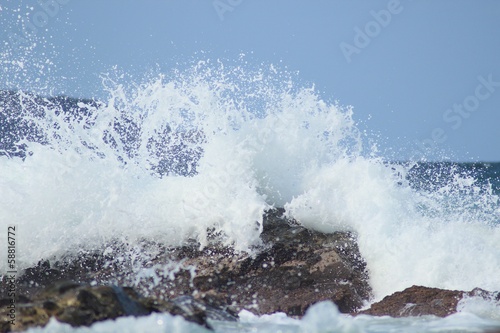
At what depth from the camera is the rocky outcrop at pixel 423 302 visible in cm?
486

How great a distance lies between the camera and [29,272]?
6.20 meters

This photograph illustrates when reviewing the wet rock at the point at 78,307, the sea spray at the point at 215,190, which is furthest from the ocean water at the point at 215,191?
the wet rock at the point at 78,307

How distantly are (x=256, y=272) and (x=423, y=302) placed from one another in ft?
5.29

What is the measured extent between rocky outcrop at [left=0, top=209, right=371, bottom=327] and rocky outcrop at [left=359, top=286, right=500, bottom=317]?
0.45 m

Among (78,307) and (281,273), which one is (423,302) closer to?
(281,273)

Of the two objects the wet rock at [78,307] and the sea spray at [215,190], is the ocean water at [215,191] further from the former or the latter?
the wet rock at [78,307]

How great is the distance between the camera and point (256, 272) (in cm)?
598

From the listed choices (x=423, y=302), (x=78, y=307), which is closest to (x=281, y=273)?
(x=423, y=302)

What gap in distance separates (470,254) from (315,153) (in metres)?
2.16

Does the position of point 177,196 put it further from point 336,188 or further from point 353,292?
point 353,292

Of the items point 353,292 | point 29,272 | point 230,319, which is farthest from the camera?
point 29,272

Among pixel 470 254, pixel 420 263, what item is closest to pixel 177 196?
pixel 420 263

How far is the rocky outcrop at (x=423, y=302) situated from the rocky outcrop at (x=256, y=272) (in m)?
0.45

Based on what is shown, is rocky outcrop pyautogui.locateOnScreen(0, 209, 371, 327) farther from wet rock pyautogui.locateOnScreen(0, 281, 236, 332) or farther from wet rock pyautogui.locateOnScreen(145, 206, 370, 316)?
wet rock pyautogui.locateOnScreen(0, 281, 236, 332)
